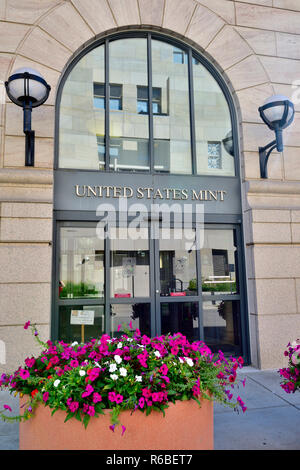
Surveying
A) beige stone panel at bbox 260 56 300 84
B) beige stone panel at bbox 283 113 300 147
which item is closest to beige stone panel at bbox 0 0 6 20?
beige stone panel at bbox 260 56 300 84

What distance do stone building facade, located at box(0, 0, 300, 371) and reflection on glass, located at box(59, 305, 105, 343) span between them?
459mm

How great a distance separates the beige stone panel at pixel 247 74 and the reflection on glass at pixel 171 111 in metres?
1.00

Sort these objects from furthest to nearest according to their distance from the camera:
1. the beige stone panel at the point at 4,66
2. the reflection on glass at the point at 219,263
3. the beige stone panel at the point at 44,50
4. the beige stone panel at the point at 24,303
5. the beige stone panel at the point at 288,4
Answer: the beige stone panel at the point at 288,4
the reflection on glass at the point at 219,263
the beige stone panel at the point at 44,50
the beige stone panel at the point at 4,66
the beige stone panel at the point at 24,303

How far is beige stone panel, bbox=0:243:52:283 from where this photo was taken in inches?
231

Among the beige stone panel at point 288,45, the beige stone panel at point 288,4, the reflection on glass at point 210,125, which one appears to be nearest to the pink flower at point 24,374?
the reflection on glass at point 210,125

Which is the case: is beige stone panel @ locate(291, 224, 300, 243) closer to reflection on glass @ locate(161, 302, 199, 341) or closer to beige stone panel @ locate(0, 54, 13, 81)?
reflection on glass @ locate(161, 302, 199, 341)

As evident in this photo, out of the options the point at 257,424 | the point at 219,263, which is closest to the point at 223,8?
the point at 219,263

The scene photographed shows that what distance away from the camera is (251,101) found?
7.29m

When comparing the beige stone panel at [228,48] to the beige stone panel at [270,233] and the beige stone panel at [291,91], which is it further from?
the beige stone panel at [270,233]

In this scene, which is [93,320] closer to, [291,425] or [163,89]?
[291,425]

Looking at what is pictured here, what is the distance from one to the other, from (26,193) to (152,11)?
4.60m

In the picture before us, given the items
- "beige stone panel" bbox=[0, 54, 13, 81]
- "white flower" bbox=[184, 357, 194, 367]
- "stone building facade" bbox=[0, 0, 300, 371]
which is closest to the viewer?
"white flower" bbox=[184, 357, 194, 367]

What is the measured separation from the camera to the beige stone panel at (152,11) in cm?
711

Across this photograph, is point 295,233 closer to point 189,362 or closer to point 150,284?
point 150,284
